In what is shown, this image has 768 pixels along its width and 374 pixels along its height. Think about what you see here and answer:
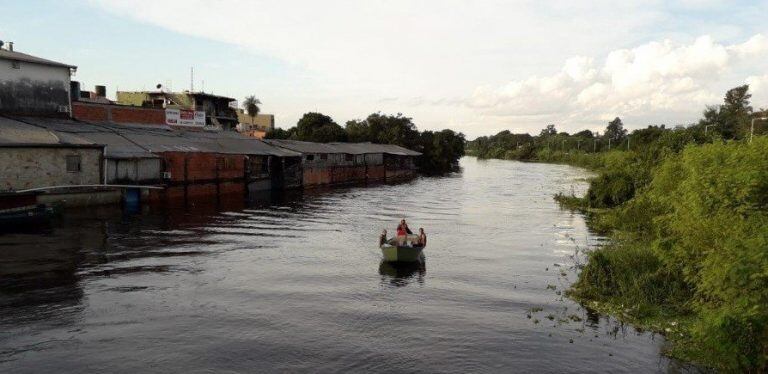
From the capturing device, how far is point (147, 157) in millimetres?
42844

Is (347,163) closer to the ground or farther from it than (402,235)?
farther from it

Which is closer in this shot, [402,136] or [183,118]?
[183,118]

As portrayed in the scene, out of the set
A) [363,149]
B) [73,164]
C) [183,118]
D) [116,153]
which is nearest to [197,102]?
[183,118]

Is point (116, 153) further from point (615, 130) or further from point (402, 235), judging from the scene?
point (615, 130)

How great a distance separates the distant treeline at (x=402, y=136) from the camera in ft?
343

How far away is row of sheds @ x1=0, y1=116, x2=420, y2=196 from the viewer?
1428 inches

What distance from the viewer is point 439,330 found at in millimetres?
16391

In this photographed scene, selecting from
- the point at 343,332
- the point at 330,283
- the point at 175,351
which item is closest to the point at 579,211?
the point at 330,283

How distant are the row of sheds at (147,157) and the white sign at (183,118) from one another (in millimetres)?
1748

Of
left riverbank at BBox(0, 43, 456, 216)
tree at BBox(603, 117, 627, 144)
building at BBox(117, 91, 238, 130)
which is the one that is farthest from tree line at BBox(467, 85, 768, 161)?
building at BBox(117, 91, 238, 130)

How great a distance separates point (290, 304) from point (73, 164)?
1093 inches

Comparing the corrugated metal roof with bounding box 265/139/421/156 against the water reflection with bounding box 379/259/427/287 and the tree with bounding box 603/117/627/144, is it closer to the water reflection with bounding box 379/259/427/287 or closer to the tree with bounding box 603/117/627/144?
the water reflection with bounding box 379/259/427/287

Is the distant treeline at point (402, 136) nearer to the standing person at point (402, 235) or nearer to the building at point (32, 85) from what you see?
the building at point (32, 85)

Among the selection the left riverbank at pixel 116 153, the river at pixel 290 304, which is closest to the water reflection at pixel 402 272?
the river at pixel 290 304
